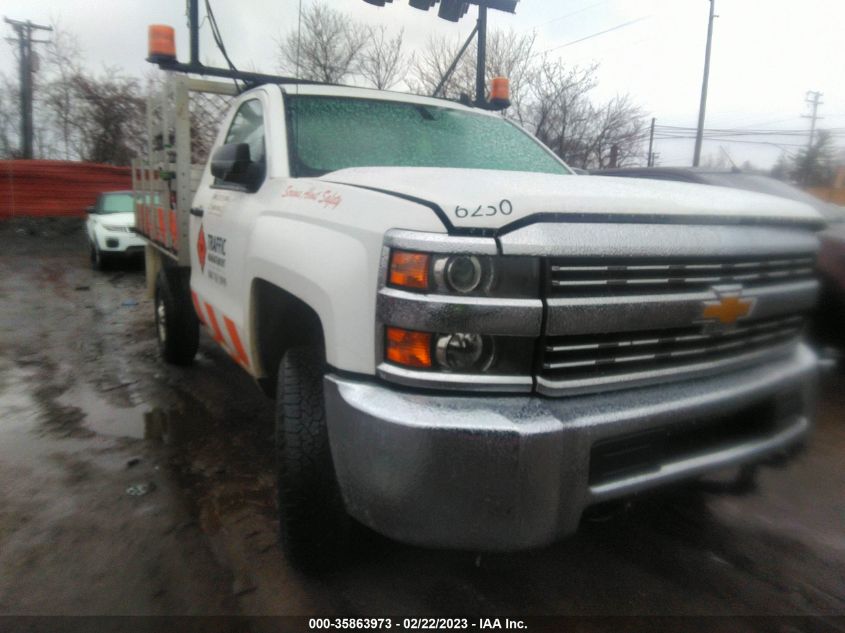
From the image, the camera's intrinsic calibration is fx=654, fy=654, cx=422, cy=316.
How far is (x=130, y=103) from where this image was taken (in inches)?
1131

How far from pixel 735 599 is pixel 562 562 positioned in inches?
23.6

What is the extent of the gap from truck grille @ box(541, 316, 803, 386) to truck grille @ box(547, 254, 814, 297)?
13cm

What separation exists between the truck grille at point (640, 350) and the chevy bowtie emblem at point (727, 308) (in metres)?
0.04

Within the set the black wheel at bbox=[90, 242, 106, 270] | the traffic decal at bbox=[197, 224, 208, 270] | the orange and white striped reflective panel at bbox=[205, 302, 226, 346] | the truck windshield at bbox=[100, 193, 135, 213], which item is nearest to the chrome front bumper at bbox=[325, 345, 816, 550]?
the orange and white striped reflective panel at bbox=[205, 302, 226, 346]

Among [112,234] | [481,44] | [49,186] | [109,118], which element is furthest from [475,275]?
[109,118]

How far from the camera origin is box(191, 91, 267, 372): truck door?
3.02m

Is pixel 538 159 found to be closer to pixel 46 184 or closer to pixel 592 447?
pixel 592 447

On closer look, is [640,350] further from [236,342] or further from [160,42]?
[160,42]

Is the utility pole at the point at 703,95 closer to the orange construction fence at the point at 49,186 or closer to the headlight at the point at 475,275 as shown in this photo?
the orange construction fence at the point at 49,186

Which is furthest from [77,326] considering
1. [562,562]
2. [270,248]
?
[562,562]

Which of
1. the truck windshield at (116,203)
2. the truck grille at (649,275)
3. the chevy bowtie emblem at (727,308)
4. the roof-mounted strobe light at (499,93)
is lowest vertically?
the truck windshield at (116,203)

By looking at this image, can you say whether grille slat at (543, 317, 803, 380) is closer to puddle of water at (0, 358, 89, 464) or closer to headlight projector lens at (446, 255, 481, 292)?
headlight projector lens at (446, 255, 481, 292)

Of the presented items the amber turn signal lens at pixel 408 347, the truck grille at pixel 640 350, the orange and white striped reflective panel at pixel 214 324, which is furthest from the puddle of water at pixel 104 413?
the truck grille at pixel 640 350

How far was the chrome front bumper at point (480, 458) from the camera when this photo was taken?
1.70m
